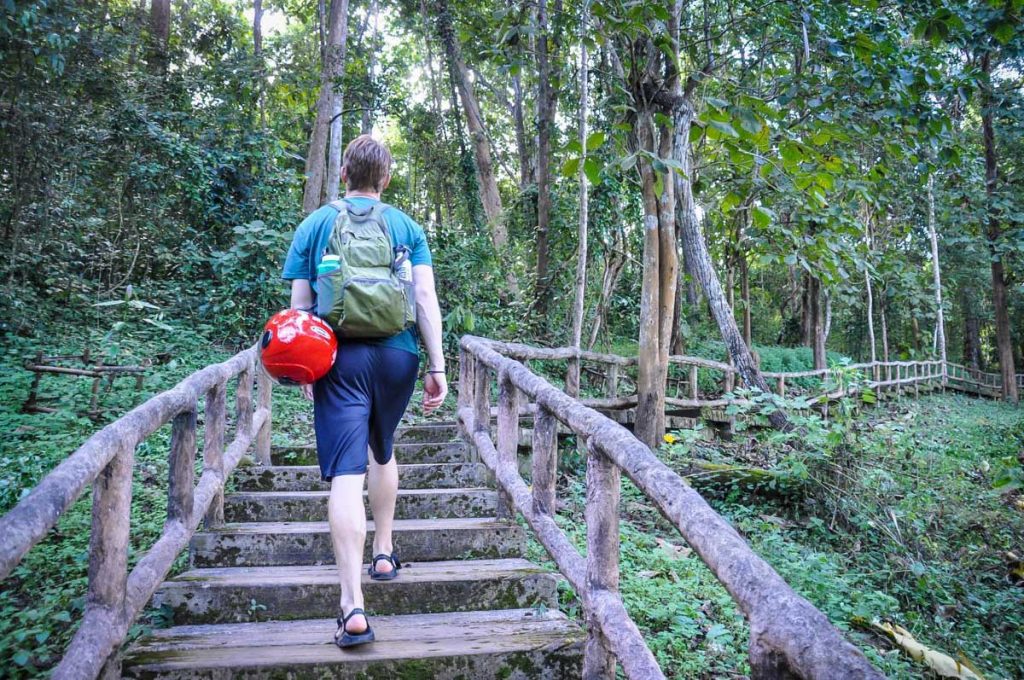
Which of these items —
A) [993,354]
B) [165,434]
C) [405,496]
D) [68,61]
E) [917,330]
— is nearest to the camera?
[405,496]

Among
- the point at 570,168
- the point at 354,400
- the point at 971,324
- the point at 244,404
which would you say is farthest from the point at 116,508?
the point at 971,324

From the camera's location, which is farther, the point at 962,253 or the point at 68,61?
the point at 962,253

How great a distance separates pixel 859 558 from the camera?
6426mm

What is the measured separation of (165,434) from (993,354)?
48969 millimetres

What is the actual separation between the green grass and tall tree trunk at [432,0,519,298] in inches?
235

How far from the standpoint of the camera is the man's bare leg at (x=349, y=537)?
9.29ft

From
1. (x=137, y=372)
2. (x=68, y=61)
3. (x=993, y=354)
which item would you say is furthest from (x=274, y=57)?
(x=993, y=354)

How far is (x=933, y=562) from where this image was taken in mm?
6242

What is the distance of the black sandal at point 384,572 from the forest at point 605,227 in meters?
0.97

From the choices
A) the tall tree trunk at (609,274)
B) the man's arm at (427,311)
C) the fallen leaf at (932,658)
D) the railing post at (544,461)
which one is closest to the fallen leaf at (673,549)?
the fallen leaf at (932,658)

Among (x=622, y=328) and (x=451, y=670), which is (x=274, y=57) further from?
(x=451, y=670)

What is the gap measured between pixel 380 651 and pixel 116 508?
115 centimetres

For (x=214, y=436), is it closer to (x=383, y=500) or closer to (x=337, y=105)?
(x=383, y=500)

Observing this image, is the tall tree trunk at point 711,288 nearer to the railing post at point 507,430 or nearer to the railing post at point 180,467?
the railing post at point 507,430
